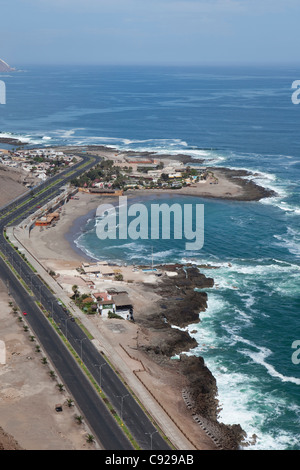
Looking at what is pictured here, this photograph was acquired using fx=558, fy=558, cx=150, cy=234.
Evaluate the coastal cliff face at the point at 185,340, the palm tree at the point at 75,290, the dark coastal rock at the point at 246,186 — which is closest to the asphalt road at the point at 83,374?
the palm tree at the point at 75,290

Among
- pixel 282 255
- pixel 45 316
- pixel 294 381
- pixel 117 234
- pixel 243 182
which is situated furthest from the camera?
pixel 243 182

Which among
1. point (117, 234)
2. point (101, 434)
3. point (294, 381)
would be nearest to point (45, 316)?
→ point (101, 434)

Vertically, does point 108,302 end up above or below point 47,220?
below

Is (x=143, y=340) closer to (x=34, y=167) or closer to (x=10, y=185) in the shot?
(x=10, y=185)

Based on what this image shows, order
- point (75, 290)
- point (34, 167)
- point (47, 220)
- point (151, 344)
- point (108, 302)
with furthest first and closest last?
point (34, 167)
point (47, 220)
point (75, 290)
point (108, 302)
point (151, 344)

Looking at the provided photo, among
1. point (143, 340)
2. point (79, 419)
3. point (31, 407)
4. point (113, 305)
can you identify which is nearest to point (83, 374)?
point (31, 407)
